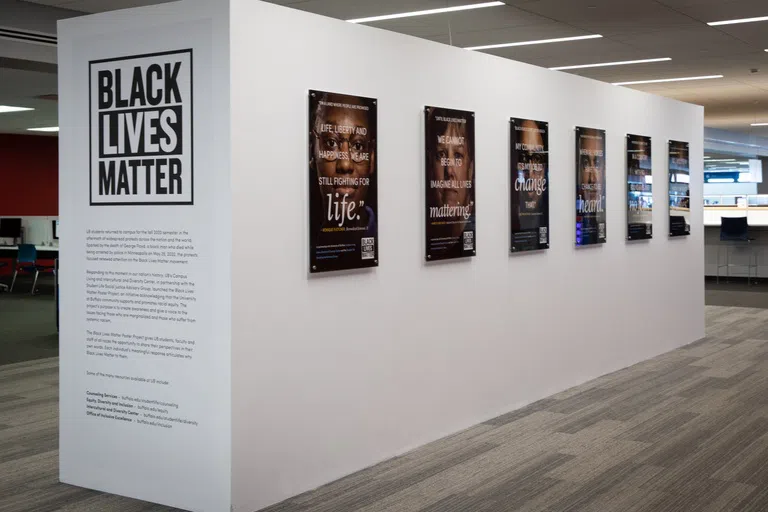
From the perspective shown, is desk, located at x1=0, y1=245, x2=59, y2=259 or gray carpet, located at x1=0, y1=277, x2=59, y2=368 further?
desk, located at x1=0, y1=245, x2=59, y2=259

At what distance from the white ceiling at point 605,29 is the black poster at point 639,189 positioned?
125cm

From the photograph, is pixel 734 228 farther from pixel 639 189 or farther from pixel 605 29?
pixel 639 189

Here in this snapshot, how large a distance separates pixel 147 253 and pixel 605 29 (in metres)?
6.51

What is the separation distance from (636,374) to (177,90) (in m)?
4.88

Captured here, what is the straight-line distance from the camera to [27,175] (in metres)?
20.1

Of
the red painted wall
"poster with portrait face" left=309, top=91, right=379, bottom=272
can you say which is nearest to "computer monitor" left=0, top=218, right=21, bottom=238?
the red painted wall

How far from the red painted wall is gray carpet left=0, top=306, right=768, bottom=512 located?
526 inches

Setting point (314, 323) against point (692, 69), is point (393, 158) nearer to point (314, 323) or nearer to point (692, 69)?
point (314, 323)

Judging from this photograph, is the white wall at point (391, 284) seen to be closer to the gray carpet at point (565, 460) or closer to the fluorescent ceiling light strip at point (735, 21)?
the gray carpet at point (565, 460)

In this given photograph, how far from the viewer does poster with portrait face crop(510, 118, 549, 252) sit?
254 inches

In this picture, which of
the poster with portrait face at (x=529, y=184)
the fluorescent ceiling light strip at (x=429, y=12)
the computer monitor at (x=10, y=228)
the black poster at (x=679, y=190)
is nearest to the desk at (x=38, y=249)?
the computer monitor at (x=10, y=228)

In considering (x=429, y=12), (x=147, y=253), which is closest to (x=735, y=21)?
(x=429, y=12)

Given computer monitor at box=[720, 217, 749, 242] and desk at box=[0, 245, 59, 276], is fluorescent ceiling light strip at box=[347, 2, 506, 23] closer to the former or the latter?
desk at box=[0, 245, 59, 276]

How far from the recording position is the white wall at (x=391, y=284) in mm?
4359
